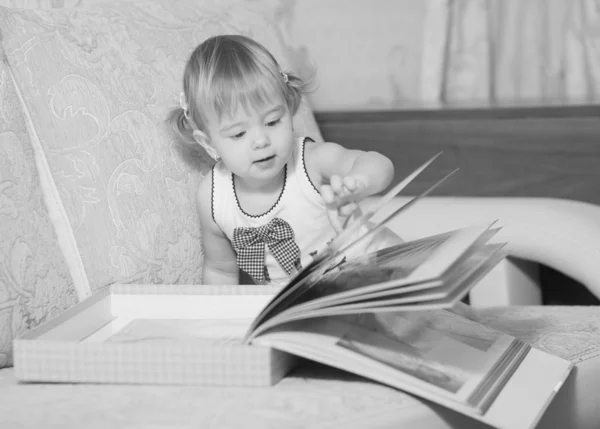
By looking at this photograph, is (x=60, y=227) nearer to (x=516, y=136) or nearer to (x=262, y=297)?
(x=262, y=297)

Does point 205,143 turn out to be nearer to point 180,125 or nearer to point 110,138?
point 180,125

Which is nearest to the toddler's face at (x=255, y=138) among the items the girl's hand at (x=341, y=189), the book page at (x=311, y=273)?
the girl's hand at (x=341, y=189)

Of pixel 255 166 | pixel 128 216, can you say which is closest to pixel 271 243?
pixel 255 166

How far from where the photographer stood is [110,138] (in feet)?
4.22

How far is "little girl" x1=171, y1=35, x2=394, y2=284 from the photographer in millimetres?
1299

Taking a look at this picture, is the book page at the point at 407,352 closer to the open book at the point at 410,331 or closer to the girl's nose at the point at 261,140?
the open book at the point at 410,331

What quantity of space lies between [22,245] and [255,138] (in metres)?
0.37

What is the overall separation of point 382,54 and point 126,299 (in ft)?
4.34

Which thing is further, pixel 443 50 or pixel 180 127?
pixel 443 50

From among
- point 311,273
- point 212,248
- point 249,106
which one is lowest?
point 212,248

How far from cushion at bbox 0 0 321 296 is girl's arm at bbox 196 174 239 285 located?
21 mm

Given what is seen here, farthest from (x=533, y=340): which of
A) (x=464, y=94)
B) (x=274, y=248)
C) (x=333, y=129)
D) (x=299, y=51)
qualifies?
(x=299, y=51)

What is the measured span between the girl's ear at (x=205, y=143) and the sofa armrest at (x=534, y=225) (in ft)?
1.17

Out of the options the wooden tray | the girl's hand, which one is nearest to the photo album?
the wooden tray
